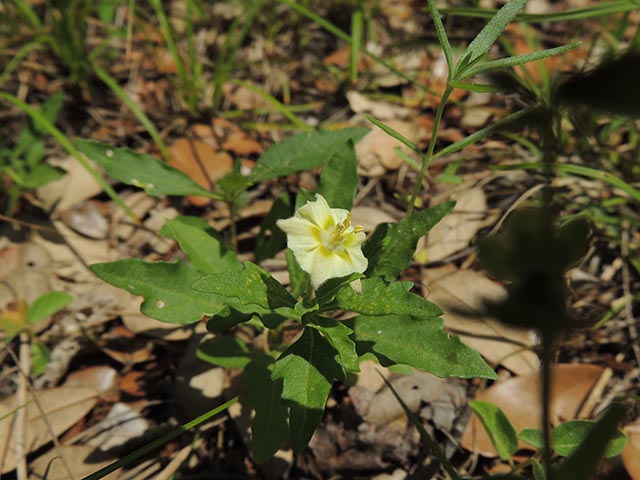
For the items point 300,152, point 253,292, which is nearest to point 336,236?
point 253,292

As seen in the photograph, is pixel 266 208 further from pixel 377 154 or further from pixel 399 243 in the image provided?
pixel 399 243

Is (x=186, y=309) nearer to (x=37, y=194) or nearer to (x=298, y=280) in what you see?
(x=298, y=280)

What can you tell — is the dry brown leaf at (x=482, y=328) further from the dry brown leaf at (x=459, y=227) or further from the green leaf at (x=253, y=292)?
the green leaf at (x=253, y=292)

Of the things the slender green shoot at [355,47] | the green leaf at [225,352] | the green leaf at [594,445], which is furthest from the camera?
the slender green shoot at [355,47]

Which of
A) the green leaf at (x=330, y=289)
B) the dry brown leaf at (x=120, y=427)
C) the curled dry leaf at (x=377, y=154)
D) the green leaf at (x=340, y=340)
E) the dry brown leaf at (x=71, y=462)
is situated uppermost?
the green leaf at (x=330, y=289)

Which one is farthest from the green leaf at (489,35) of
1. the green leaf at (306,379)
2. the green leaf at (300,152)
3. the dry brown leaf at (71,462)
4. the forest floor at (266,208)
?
the dry brown leaf at (71,462)

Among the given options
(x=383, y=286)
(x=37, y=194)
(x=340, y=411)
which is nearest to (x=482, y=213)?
(x=340, y=411)

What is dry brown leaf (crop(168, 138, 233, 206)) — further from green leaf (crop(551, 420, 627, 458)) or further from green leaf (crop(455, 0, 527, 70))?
green leaf (crop(551, 420, 627, 458))
